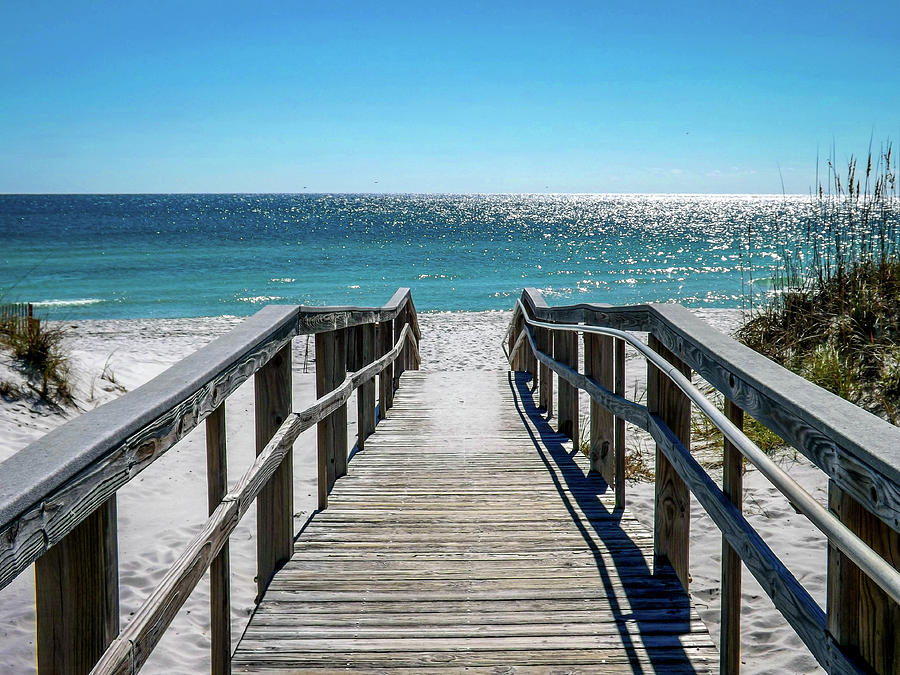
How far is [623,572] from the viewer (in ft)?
10.0

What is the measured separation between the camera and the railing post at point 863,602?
4.36ft

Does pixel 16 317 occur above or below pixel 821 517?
above

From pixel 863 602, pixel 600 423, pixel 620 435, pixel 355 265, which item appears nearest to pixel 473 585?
pixel 620 435

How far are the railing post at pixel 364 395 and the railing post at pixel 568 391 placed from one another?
1.40 m

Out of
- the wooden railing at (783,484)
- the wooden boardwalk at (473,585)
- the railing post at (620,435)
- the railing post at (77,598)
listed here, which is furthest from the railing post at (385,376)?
the railing post at (77,598)

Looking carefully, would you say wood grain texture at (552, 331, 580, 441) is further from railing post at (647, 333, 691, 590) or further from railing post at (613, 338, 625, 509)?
railing post at (647, 333, 691, 590)

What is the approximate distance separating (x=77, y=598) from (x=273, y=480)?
1.66 metres

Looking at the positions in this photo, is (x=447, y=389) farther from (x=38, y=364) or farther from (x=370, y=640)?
(x=370, y=640)

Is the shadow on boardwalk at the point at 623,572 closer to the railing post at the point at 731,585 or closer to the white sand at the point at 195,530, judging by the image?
the railing post at the point at 731,585

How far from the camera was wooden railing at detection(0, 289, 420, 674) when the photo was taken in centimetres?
120

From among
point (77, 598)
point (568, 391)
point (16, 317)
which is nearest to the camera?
point (77, 598)

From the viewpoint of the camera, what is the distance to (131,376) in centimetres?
1013

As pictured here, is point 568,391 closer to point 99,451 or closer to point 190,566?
point 190,566

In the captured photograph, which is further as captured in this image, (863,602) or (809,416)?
(809,416)
